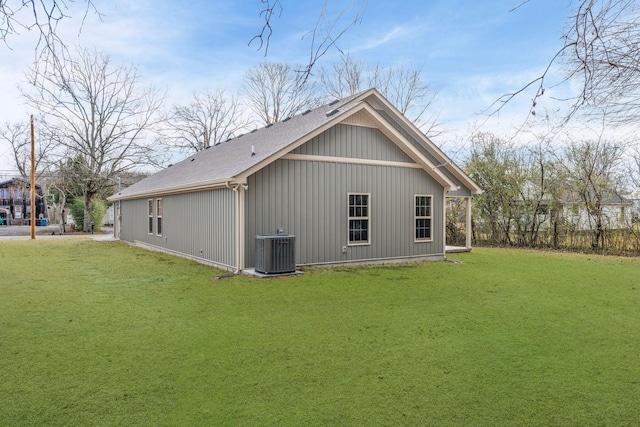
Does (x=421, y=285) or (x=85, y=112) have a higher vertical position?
(x=85, y=112)

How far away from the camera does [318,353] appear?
13.6 ft

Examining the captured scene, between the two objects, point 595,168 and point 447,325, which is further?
point 595,168

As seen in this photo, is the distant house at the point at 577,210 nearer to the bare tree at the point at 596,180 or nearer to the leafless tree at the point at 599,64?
the bare tree at the point at 596,180

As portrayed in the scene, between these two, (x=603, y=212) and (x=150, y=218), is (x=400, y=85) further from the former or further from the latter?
(x=150, y=218)

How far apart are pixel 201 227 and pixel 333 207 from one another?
3.60 meters

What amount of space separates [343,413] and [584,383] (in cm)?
208

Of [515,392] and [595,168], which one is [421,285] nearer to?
[515,392]

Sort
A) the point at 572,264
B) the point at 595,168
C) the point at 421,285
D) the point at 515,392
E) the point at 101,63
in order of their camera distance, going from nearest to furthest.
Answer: the point at 515,392
the point at 421,285
the point at 572,264
the point at 595,168
the point at 101,63

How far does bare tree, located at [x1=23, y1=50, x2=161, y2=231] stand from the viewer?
2452 cm

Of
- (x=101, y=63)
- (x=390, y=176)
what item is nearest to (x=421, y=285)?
(x=390, y=176)

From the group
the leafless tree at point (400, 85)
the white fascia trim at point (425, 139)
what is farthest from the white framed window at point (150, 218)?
the leafless tree at point (400, 85)

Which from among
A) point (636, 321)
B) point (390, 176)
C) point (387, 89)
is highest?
point (387, 89)

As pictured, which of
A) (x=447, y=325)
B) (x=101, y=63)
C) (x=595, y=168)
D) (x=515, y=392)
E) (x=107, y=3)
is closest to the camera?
→ (x=107, y=3)

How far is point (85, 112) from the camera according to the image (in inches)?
968
